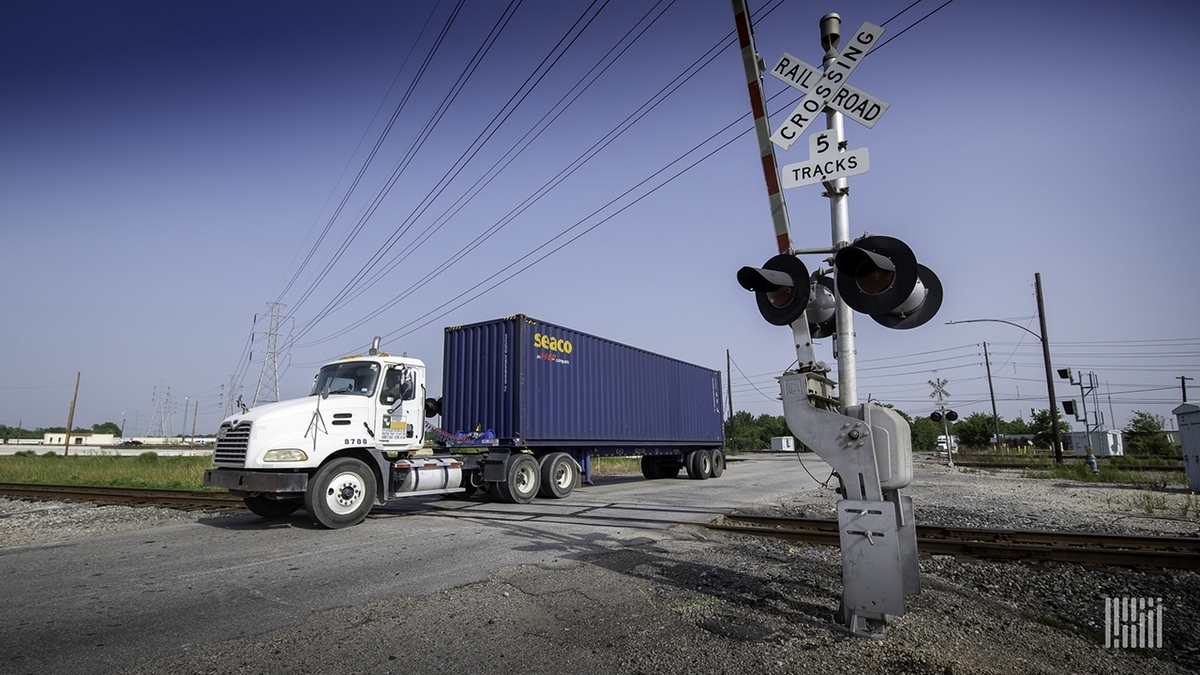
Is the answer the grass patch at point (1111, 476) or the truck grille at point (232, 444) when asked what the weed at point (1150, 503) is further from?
the truck grille at point (232, 444)

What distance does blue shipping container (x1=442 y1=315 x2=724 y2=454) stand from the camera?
12328 mm

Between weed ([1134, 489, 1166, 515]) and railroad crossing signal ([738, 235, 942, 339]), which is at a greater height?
railroad crossing signal ([738, 235, 942, 339])

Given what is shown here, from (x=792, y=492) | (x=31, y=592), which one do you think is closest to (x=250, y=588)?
(x=31, y=592)

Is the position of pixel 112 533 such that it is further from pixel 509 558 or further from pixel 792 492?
pixel 792 492

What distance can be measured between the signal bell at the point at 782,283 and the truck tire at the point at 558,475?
9.22 m

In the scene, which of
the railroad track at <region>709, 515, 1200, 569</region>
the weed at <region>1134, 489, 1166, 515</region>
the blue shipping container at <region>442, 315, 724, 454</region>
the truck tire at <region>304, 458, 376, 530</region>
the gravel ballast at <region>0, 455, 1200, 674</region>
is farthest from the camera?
the blue shipping container at <region>442, 315, 724, 454</region>

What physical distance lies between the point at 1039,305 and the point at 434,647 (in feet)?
97.9

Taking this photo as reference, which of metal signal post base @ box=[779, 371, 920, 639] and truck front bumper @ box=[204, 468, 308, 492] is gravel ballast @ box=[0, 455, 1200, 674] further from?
truck front bumper @ box=[204, 468, 308, 492]

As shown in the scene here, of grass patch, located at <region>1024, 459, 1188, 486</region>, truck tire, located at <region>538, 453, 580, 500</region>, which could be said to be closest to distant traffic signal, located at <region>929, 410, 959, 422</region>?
grass patch, located at <region>1024, 459, 1188, 486</region>

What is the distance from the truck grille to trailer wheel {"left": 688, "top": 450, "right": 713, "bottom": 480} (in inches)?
560

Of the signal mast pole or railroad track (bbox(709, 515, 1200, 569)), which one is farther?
railroad track (bbox(709, 515, 1200, 569))

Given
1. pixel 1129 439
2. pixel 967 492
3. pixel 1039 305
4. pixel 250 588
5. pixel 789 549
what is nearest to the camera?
pixel 250 588

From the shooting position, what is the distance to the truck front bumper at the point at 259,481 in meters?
8.16

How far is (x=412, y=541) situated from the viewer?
7.62 meters
